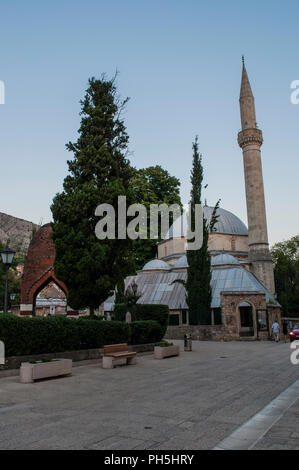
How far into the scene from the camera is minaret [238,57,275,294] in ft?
129

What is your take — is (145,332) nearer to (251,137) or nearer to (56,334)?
(56,334)

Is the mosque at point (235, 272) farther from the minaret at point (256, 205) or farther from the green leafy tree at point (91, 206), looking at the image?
the green leafy tree at point (91, 206)

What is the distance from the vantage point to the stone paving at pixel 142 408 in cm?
500

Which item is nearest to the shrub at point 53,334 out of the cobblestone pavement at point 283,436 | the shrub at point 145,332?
the shrub at point 145,332

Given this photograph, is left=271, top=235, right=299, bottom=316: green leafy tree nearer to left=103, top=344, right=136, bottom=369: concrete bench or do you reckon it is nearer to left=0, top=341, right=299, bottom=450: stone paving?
left=103, top=344, right=136, bottom=369: concrete bench

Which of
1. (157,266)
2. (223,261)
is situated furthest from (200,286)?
(157,266)

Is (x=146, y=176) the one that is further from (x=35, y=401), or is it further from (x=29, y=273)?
(x=35, y=401)

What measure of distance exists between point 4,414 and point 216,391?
446cm

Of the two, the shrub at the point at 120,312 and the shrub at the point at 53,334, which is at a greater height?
the shrub at the point at 120,312

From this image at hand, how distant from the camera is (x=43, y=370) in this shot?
34.1 ft

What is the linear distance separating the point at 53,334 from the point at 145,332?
6391 millimetres

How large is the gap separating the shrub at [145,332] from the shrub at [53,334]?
1.67m

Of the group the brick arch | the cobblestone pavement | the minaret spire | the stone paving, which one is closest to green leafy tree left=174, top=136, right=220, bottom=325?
the brick arch
